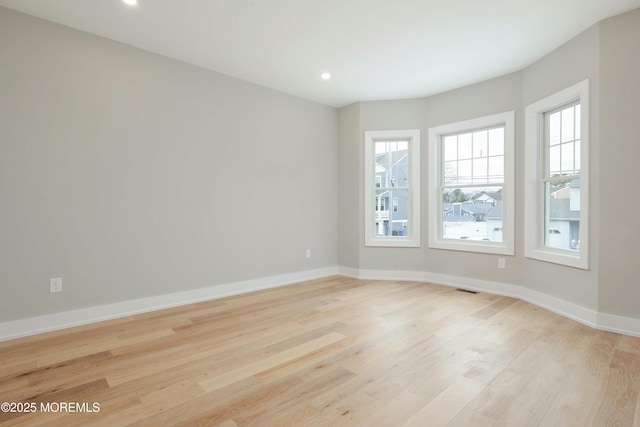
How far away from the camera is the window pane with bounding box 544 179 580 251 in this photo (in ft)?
10.9

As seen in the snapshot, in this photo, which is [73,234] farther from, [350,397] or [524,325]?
[524,325]

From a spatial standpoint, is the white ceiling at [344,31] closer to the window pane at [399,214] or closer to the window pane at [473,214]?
the window pane at [473,214]

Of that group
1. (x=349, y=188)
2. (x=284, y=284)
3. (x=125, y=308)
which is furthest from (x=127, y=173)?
(x=349, y=188)

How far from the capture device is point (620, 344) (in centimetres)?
261

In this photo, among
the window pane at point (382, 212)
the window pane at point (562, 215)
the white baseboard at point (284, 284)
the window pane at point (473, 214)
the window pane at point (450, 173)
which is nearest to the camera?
the white baseboard at point (284, 284)

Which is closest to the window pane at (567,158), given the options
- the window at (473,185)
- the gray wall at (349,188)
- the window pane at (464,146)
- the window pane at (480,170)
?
the window at (473,185)

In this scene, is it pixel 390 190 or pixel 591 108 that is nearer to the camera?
pixel 591 108

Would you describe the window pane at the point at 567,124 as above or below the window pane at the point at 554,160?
above

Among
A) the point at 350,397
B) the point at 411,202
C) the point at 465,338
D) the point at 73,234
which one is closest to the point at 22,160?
the point at 73,234

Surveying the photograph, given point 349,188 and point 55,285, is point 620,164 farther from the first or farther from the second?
point 55,285

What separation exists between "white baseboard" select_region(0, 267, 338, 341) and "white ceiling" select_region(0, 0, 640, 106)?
2.68m

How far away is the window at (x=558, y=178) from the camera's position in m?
3.11

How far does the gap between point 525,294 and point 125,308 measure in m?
4.53

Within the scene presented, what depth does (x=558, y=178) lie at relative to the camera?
3492 millimetres
